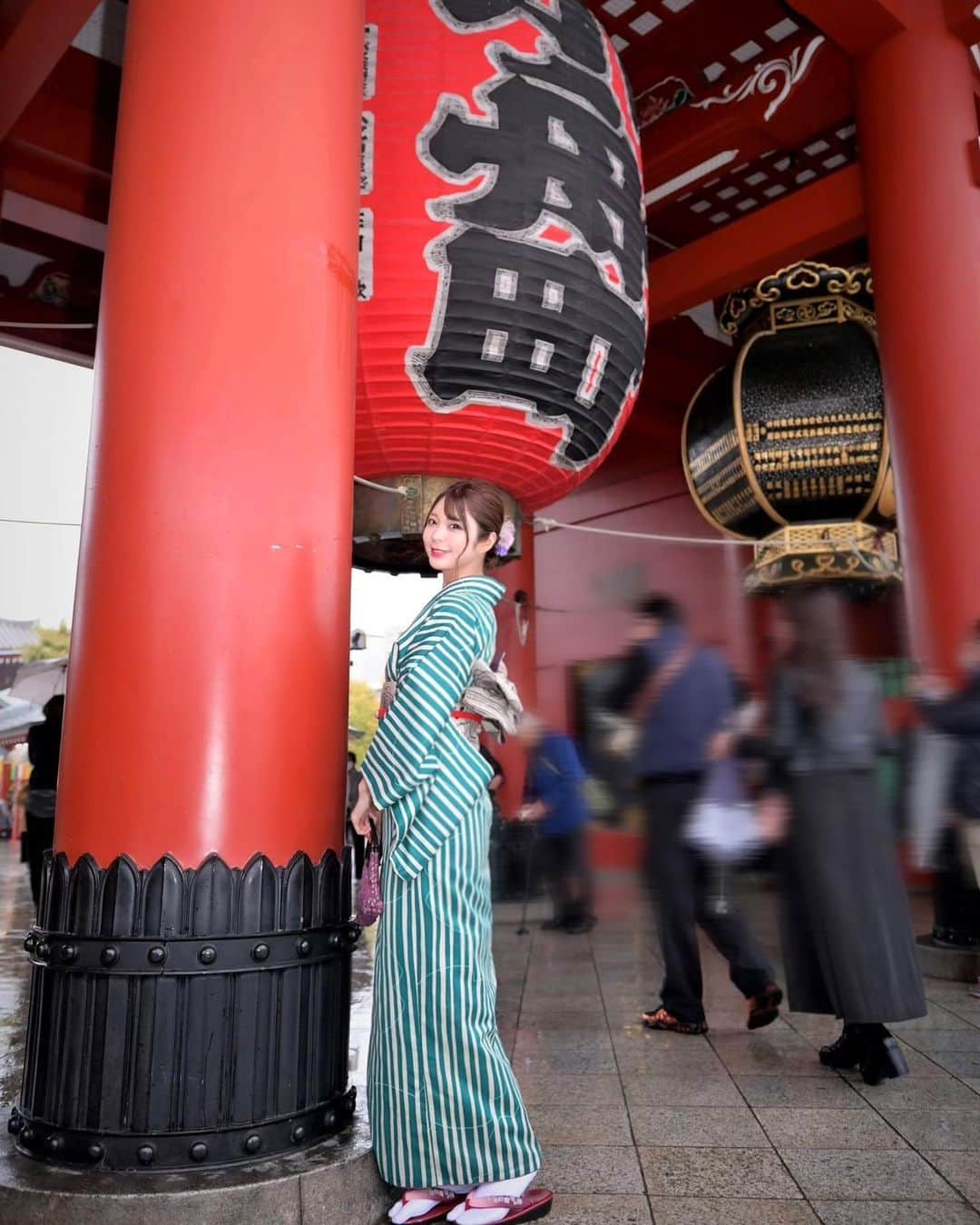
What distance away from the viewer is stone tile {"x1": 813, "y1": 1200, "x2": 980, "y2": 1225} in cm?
174

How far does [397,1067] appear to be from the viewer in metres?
1.82

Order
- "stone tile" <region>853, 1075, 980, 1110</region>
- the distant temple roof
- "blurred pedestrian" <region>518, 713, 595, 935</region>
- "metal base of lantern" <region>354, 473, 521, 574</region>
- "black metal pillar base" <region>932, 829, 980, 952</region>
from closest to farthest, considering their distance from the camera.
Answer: "stone tile" <region>853, 1075, 980, 1110</region> → "metal base of lantern" <region>354, 473, 521, 574</region> → "black metal pillar base" <region>932, 829, 980, 952</region> → "blurred pedestrian" <region>518, 713, 595, 935</region> → the distant temple roof

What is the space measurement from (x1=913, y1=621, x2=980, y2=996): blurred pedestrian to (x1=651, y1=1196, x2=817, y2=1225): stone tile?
1.21 metres

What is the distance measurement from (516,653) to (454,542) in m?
5.76

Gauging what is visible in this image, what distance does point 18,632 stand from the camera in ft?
101

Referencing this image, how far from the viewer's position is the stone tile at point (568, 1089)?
2.51 metres

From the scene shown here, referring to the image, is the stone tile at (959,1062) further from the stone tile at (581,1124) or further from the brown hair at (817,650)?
the brown hair at (817,650)

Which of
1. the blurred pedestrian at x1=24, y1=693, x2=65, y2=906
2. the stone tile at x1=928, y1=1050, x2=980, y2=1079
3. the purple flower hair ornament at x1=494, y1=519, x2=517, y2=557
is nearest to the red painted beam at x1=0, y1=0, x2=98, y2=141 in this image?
the blurred pedestrian at x1=24, y1=693, x2=65, y2=906

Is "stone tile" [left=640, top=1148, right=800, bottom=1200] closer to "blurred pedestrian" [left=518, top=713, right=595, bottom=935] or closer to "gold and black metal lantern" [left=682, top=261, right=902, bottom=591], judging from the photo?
"blurred pedestrian" [left=518, top=713, right=595, bottom=935]

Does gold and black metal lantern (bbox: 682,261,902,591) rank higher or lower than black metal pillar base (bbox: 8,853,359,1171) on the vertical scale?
higher

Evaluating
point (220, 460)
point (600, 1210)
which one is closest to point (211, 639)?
point (220, 460)

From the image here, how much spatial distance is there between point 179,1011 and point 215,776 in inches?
16.1

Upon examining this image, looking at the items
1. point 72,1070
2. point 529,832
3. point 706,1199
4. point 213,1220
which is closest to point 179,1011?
point 72,1070

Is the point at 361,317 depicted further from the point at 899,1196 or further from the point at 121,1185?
the point at 899,1196
